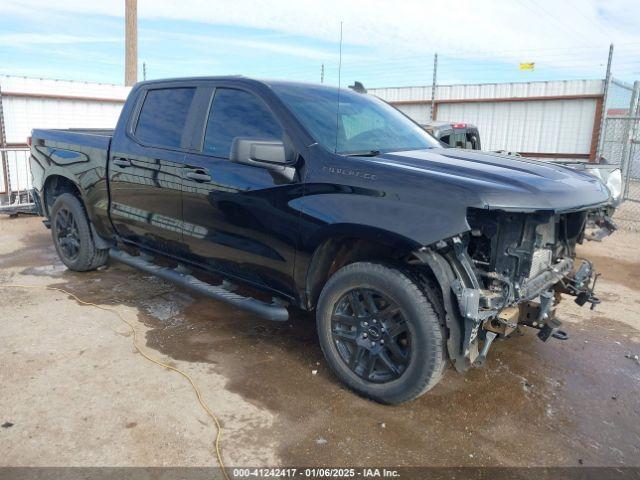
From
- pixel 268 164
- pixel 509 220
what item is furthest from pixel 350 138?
pixel 509 220

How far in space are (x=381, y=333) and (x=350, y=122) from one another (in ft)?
5.20

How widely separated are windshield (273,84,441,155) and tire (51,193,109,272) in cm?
280

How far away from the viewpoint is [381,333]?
10.6 feet

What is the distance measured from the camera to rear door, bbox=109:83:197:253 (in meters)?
4.20

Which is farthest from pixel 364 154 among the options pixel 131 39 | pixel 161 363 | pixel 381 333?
pixel 131 39

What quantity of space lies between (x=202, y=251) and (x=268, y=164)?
1.03 metres

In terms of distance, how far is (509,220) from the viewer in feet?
9.76

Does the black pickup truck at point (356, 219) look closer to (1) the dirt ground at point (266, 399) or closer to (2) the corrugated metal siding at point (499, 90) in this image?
(1) the dirt ground at point (266, 399)

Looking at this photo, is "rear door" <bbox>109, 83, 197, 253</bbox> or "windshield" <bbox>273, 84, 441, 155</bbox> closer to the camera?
"windshield" <bbox>273, 84, 441, 155</bbox>

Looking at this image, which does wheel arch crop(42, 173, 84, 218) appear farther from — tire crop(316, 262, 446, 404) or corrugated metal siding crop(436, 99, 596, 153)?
corrugated metal siding crop(436, 99, 596, 153)

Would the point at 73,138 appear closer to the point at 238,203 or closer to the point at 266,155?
the point at 238,203

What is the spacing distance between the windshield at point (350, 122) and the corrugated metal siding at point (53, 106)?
877cm

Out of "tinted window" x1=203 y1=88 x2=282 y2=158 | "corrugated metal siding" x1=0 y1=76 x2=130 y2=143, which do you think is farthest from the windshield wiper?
"corrugated metal siding" x1=0 y1=76 x2=130 y2=143

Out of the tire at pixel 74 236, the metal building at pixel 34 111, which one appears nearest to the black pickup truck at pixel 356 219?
the tire at pixel 74 236
